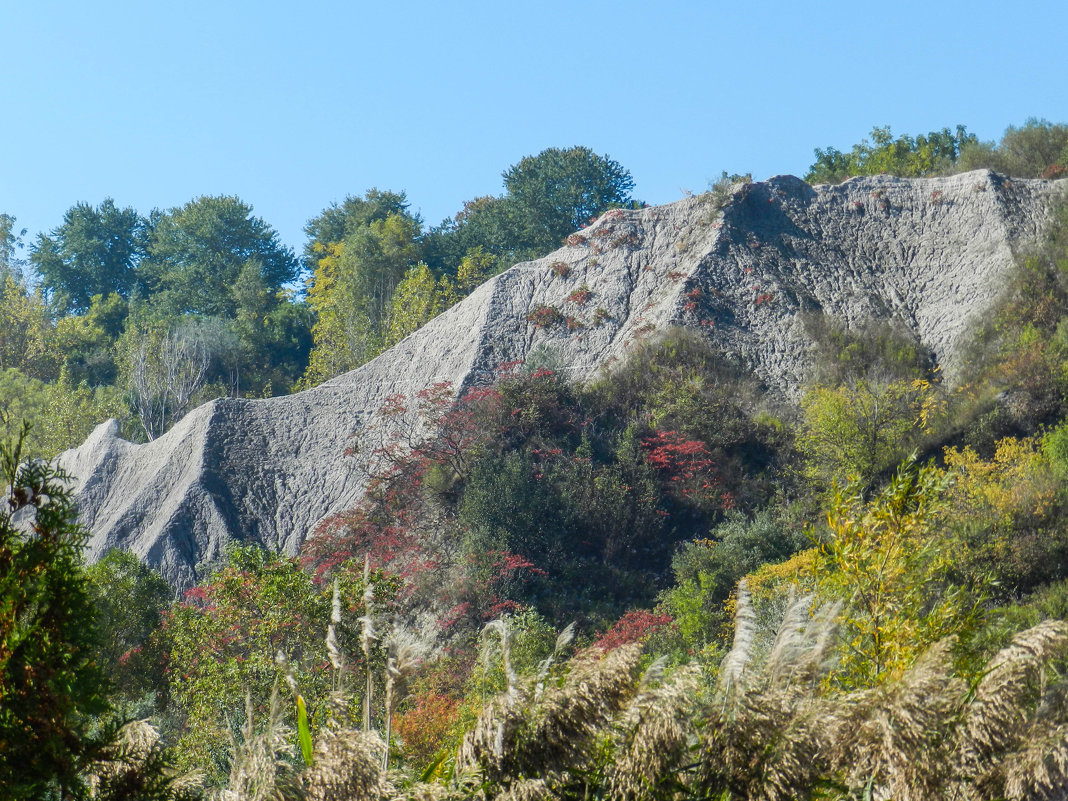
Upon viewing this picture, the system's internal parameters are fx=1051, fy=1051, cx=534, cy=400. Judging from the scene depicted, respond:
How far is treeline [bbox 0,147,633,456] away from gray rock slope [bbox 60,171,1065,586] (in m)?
10.1

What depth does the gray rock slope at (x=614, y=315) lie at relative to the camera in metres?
26.2

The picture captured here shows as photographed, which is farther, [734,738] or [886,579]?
[886,579]

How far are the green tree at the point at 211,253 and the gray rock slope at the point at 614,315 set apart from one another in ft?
77.5

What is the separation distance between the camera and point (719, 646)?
17578 mm

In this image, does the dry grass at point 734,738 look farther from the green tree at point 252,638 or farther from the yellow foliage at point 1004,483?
the yellow foliage at point 1004,483

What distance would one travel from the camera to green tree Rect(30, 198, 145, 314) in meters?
57.5

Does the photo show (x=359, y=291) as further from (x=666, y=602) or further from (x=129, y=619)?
(x=666, y=602)

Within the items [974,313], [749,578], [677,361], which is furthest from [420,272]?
[749,578]

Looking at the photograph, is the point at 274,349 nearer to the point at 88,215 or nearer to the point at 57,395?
the point at 57,395

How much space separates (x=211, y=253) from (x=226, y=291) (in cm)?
321

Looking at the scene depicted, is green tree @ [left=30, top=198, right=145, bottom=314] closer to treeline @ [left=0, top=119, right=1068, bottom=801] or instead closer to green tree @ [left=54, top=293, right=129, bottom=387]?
green tree @ [left=54, top=293, right=129, bottom=387]

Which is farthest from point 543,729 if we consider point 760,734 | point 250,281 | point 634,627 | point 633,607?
point 250,281

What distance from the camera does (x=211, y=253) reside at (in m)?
54.8

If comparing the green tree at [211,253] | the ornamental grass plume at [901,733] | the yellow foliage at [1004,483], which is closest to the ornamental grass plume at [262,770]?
the ornamental grass plume at [901,733]
